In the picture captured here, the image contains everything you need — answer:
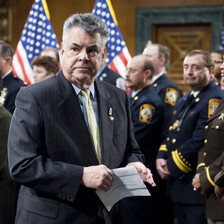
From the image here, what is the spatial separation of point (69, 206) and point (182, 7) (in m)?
5.82

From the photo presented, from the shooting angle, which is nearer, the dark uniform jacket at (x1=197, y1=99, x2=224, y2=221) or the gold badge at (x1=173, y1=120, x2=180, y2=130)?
the dark uniform jacket at (x1=197, y1=99, x2=224, y2=221)

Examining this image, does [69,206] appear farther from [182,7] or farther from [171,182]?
[182,7]

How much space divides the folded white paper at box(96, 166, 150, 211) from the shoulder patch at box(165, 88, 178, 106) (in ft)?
8.63

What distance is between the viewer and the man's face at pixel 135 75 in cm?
451

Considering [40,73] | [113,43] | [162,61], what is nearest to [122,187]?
[40,73]

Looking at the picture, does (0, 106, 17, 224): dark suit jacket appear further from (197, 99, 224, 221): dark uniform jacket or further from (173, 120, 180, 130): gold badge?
(173, 120, 180, 130): gold badge

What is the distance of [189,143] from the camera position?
12.0 feet

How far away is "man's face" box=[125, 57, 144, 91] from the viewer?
451 cm

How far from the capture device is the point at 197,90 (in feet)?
12.8

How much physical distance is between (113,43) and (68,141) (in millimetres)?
3889

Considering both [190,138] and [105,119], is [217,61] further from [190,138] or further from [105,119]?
[105,119]

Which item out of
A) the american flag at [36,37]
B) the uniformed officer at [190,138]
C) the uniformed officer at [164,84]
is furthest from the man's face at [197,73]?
the american flag at [36,37]

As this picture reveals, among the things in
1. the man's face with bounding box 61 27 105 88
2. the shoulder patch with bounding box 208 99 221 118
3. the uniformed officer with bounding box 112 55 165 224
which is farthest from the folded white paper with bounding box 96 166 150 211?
the uniformed officer with bounding box 112 55 165 224

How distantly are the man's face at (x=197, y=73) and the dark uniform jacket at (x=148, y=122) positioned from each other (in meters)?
0.48
